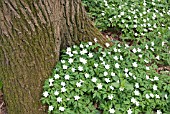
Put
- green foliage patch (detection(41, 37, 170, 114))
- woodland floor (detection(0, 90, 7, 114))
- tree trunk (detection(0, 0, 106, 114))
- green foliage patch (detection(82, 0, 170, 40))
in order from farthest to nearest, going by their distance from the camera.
A: 1. green foliage patch (detection(82, 0, 170, 40))
2. woodland floor (detection(0, 90, 7, 114))
3. green foliage patch (detection(41, 37, 170, 114))
4. tree trunk (detection(0, 0, 106, 114))

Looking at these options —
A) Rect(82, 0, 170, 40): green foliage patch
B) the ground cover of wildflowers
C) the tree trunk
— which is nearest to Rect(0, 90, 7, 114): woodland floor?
the tree trunk

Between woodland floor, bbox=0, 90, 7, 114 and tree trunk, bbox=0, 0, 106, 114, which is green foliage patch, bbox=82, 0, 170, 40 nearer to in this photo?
tree trunk, bbox=0, 0, 106, 114

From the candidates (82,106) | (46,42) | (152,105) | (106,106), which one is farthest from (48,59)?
(152,105)

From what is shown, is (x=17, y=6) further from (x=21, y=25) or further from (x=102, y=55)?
(x=102, y=55)

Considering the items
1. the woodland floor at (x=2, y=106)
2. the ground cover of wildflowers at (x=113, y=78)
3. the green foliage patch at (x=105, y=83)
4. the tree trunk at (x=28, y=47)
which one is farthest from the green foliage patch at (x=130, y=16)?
the woodland floor at (x=2, y=106)

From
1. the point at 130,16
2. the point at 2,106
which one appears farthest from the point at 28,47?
the point at 130,16

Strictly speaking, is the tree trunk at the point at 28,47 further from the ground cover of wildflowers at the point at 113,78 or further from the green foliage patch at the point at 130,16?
the green foliage patch at the point at 130,16
